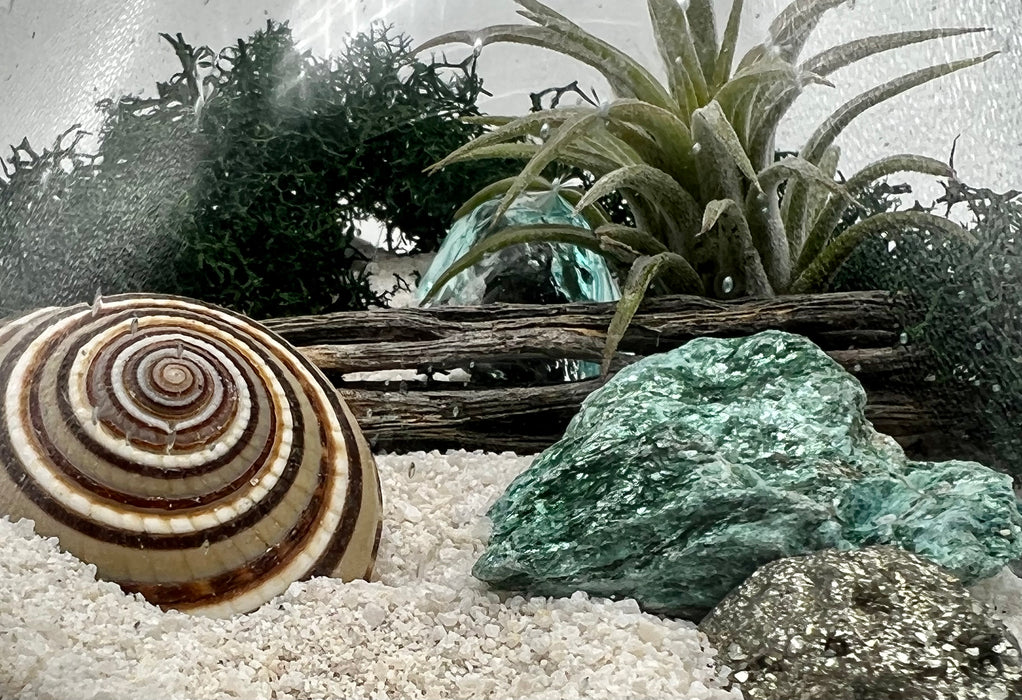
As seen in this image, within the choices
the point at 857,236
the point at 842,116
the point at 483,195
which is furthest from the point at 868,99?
the point at 483,195

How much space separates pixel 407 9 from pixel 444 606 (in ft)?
2.40

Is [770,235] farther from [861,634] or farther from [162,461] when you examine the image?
[162,461]

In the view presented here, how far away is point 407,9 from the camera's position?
1.13 m

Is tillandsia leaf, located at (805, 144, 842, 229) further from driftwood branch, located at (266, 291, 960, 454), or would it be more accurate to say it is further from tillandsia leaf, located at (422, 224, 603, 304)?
tillandsia leaf, located at (422, 224, 603, 304)

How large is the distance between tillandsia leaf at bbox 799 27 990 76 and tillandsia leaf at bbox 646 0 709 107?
172 millimetres

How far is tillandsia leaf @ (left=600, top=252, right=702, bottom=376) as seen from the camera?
→ 1192mm

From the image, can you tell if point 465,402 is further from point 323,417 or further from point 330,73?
point 330,73

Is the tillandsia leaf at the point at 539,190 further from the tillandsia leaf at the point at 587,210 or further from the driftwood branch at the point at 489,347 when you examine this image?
the driftwood branch at the point at 489,347

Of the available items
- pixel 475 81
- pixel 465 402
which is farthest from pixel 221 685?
pixel 475 81

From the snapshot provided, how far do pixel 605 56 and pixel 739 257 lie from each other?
1.11 ft

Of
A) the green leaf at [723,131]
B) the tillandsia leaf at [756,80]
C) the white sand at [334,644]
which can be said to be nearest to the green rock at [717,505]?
the white sand at [334,644]

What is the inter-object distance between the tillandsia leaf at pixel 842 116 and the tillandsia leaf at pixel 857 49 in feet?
0.13

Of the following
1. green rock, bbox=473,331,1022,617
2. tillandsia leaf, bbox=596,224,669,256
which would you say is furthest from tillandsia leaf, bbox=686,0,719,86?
green rock, bbox=473,331,1022,617

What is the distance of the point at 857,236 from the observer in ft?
3.76
